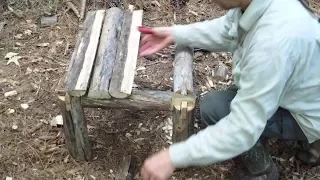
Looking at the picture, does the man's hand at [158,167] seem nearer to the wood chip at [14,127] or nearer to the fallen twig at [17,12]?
the wood chip at [14,127]

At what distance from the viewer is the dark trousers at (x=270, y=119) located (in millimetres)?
2312

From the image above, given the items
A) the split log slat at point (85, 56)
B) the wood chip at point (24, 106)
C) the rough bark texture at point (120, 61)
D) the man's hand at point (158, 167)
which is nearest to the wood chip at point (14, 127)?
the wood chip at point (24, 106)

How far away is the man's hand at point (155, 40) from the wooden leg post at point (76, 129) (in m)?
0.43

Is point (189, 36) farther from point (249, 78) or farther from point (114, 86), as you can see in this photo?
point (249, 78)

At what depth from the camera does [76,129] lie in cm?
250

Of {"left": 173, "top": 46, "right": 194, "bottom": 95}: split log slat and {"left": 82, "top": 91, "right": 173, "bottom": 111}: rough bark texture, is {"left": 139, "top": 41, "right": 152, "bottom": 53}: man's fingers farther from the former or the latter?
{"left": 82, "top": 91, "right": 173, "bottom": 111}: rough bark texture

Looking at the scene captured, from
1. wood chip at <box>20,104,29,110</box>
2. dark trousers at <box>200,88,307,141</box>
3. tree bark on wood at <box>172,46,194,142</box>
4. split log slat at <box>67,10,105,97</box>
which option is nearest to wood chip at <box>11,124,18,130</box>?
wood chip at <box>20,104,29,110</box>

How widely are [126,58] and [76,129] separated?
1.42 feet

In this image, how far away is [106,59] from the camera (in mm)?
2463

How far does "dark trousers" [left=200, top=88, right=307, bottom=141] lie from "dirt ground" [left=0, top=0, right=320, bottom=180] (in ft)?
1.22

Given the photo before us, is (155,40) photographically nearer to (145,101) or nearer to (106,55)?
(106,55)

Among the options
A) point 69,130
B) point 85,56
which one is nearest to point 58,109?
point 69,130

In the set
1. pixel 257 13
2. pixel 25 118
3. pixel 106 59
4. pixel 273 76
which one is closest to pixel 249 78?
pixel 273 76

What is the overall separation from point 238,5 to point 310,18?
275 millimetres
